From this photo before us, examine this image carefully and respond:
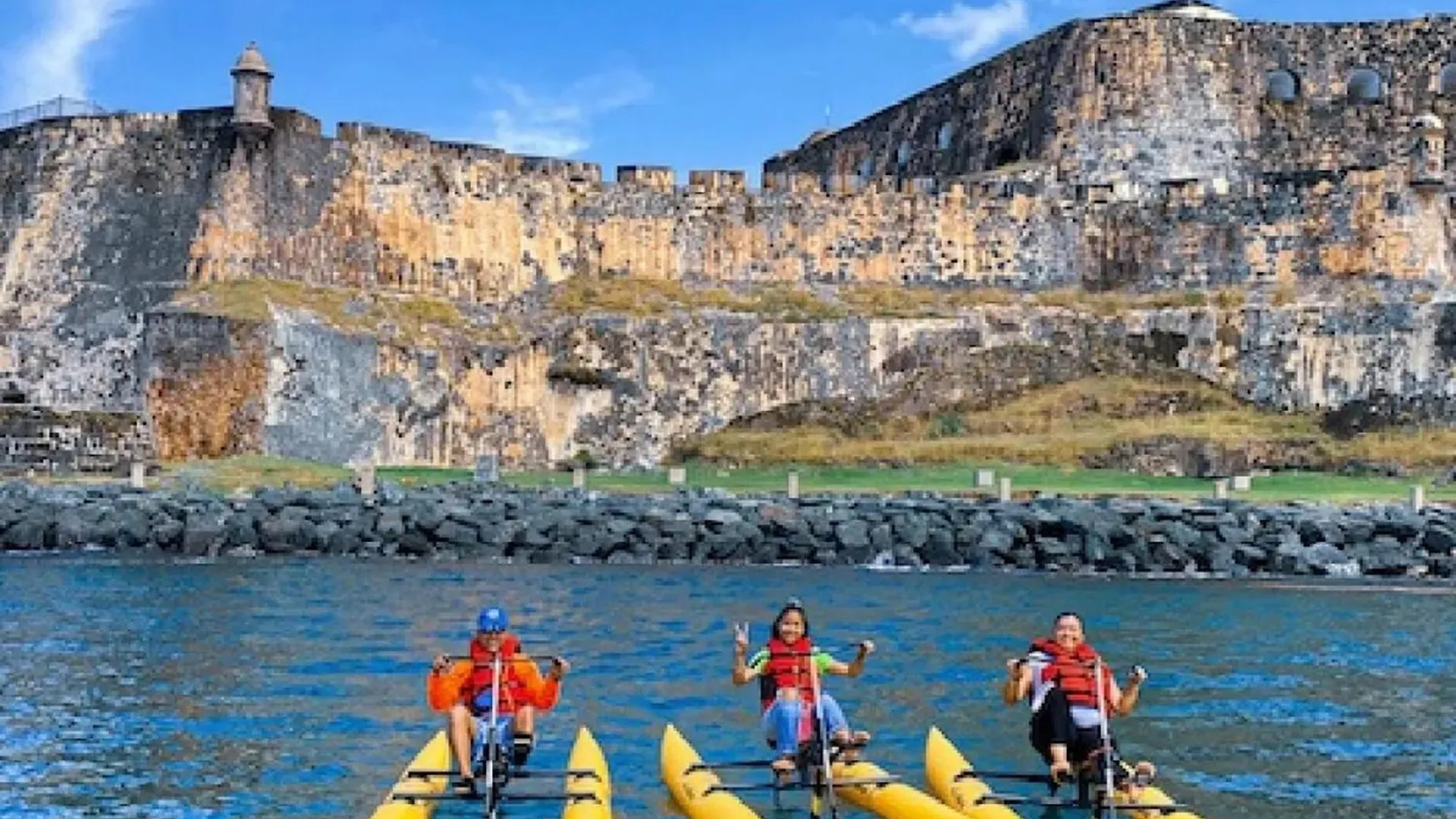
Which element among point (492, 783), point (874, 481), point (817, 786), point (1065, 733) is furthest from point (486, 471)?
point (1065, 733)

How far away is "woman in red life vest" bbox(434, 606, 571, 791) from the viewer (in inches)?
508

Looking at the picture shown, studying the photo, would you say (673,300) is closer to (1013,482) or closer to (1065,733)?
(1013,482)

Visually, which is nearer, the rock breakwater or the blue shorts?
the blue shorts

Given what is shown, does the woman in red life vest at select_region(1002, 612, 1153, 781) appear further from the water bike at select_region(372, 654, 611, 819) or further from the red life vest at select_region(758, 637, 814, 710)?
the water bike at select_region(372, 654, 611, 819)

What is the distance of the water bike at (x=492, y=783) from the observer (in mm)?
12070

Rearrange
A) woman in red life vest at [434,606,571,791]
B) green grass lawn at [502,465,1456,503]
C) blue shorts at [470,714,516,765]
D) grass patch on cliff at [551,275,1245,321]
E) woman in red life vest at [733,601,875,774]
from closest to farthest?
blue shorts at [470,714,516,765], woman in red life vest at [434,606,571,791], woman in red life vest at [733,601,875,774], green grass lawn at [502,465,1456,503], grass patch on cliff at [551,275,1245,321]

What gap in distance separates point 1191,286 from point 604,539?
71.6 feet

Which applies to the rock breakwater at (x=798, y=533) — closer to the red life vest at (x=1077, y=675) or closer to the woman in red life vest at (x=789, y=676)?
the woman in red life vest at (x=789, y=676)

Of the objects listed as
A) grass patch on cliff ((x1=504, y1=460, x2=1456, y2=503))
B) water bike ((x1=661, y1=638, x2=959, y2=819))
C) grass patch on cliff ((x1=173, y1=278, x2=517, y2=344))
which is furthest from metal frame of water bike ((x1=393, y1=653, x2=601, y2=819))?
grass patch on cliff ((x1=173, y1=278, x2=517, y2=344))

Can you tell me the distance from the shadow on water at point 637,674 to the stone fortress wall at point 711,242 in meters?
12.5

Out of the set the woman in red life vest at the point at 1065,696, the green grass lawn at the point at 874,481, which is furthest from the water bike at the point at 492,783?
the green grass lawn at the point at 874,481

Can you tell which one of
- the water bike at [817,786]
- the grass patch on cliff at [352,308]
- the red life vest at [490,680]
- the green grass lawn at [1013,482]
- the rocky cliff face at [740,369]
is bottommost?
the water bike at [817,786]

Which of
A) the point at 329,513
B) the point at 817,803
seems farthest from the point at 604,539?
the point at 817,803

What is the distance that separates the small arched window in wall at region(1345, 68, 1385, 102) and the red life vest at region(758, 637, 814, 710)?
41.8 m
